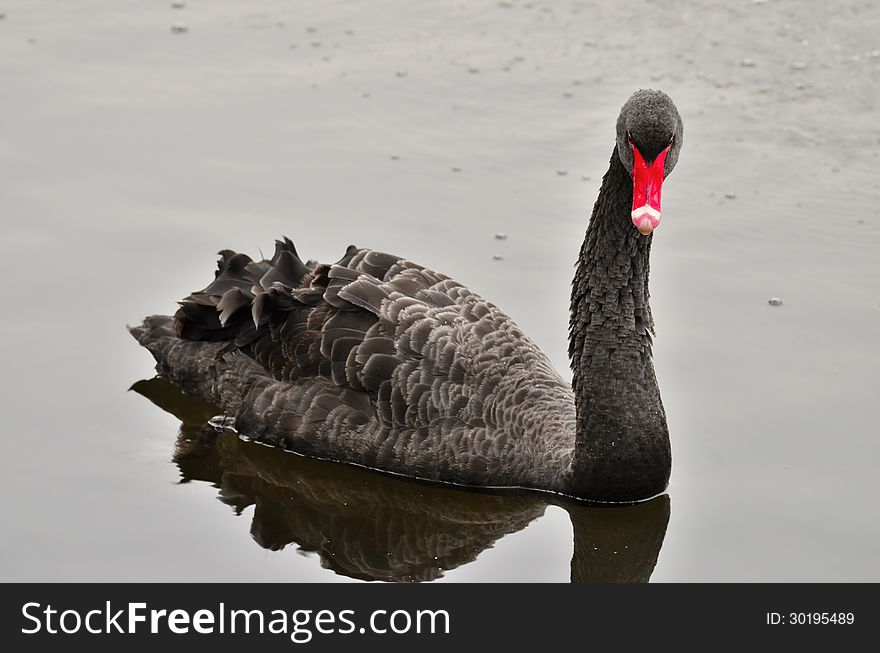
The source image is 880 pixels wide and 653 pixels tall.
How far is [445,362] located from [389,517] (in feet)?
2.59

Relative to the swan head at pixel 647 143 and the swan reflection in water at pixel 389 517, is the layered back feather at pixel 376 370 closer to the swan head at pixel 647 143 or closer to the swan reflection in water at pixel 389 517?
the swan reflection in water at pixel 389 517

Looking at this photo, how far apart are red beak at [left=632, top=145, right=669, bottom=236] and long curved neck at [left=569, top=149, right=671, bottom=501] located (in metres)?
0.49

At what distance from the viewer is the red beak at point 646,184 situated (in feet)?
20.0

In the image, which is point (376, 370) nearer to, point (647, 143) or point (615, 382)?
point (615, 382)

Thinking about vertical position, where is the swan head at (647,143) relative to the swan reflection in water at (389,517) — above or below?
above

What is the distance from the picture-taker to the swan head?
6.09 metres

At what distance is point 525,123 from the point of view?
1026 cm

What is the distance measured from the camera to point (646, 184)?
6.14 meters

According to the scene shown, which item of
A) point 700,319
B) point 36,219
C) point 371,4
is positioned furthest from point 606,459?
point 371,4

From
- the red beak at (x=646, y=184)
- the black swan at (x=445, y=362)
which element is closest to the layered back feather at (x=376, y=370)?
the black swan at (x=445, y=362)

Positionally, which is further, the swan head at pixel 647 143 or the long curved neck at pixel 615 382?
the long curved neck at pixel 615 382

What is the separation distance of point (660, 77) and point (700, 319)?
10.6 ft
